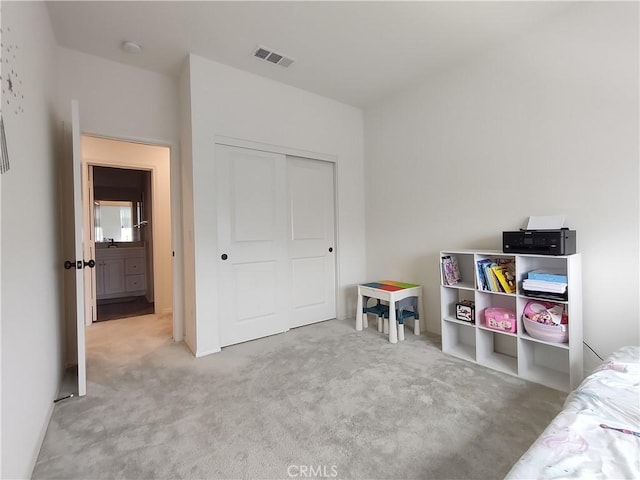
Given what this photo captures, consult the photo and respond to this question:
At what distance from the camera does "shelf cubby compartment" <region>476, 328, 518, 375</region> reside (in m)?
2.27

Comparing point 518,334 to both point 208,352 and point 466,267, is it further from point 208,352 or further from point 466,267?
point 208,352

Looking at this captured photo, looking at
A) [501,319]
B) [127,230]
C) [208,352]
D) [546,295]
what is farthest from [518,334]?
[127,230]

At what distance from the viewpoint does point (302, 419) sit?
1.68 m

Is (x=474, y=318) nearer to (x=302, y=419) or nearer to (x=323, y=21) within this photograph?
(x=302, y=419)

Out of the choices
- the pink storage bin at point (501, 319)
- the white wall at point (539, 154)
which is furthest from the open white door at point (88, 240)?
the pink storage bin at point (501, 319)

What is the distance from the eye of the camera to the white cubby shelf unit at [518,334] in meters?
1.94

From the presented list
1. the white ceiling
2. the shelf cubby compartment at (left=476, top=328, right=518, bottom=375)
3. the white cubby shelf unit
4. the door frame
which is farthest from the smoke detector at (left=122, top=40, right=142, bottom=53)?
the shelf cubby compartment at (left=476, top=328, right=518, bottom=375)

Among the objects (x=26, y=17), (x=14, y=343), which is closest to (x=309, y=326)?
(x=14, y=343)

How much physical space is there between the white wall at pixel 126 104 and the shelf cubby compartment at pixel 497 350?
2716 millimetres

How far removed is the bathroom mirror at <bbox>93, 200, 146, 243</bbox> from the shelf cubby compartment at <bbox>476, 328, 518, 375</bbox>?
551cm

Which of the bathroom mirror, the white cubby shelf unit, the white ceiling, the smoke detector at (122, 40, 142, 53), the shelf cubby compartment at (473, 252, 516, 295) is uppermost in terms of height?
the white ceiling

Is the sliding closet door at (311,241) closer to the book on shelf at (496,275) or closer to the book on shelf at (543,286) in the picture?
the book on shelf at (496,275)

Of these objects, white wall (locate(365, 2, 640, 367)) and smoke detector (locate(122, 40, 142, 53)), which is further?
smoke detector (locate(122, 40, 142, 53))

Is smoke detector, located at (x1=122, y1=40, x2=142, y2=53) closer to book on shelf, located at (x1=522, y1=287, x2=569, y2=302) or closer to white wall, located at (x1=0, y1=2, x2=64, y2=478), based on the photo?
white wall, located at (x1=0, y1=2, x2=64, y2=478)
